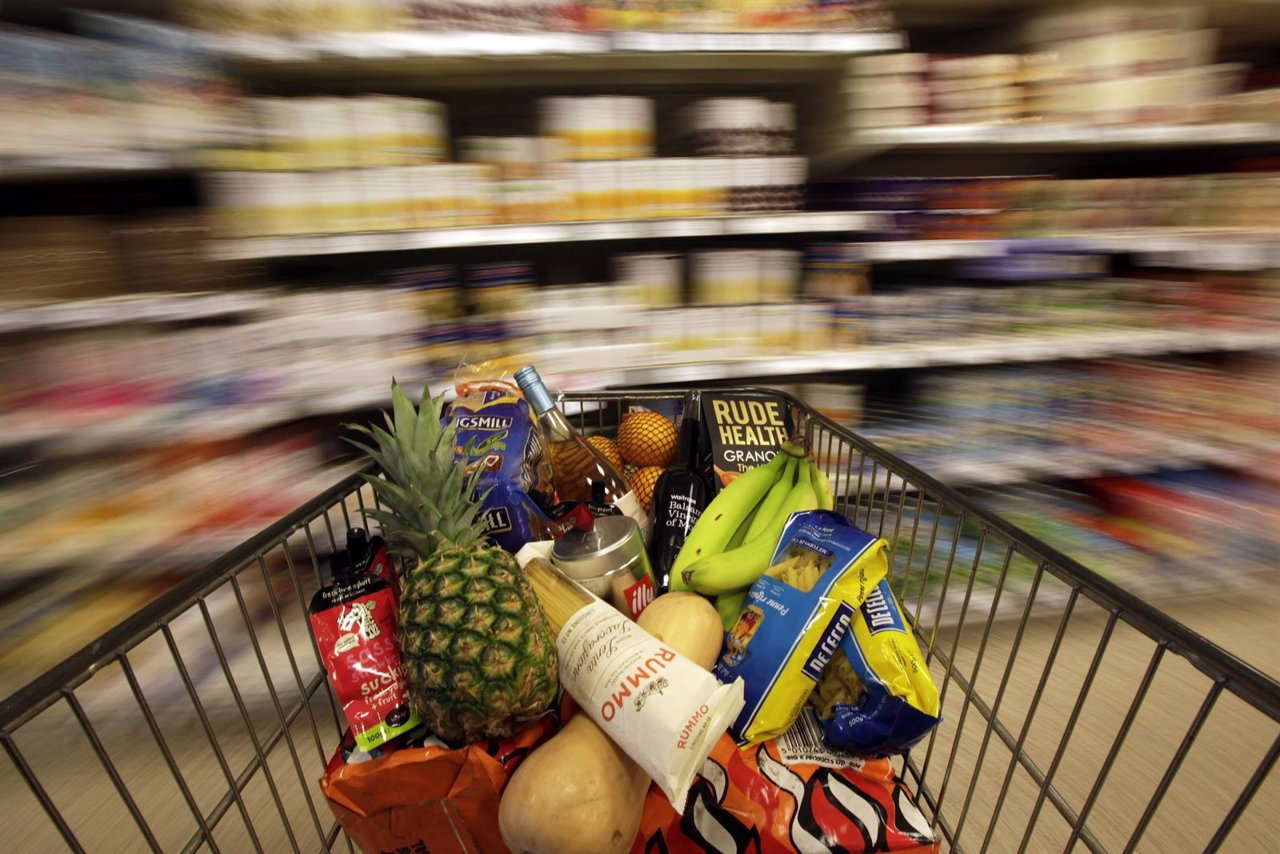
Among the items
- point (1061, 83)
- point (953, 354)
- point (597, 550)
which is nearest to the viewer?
point (597, 550)

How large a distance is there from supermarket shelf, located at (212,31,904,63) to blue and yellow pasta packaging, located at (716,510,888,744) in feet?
3.12

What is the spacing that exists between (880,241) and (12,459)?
6.32 ft

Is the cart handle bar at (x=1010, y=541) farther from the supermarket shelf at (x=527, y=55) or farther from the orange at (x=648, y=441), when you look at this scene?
the supermarket shelf at (x=527, y=55)

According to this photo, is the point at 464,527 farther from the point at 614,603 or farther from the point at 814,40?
the point at 814,40

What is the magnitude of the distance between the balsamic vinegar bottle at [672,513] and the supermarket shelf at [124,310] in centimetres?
87

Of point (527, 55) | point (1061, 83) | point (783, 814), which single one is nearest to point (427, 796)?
point (783, 814)

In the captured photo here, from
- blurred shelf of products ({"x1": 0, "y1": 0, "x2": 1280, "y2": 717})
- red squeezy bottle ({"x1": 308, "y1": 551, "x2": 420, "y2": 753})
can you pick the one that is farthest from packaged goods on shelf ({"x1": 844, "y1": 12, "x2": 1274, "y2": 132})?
red squeezy bottle ({"x1": 308, "y1": 551, "x2": 420, "y2": 753})

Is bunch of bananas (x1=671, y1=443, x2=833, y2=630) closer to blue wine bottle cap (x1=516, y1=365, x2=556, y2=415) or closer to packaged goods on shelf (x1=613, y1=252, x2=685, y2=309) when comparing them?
blue wine bottle cap (x1=516, y1=365, x2=556, y2=415)

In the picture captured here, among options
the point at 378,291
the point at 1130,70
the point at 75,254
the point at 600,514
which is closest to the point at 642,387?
the point at 600,514

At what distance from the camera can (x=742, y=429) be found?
1.05 metres

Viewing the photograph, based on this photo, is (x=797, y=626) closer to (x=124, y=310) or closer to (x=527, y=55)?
(x=527, y=55)

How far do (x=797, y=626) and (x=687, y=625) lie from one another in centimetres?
13

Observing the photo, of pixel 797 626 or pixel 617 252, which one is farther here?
pixel 617 252

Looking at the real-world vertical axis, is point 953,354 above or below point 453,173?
below
